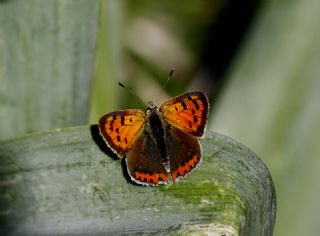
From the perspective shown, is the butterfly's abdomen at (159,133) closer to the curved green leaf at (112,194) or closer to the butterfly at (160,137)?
the butterfly at (160,137)

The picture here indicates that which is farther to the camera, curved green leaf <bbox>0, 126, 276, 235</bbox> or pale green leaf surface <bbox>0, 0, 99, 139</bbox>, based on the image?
pale green leaf surface <bbox>0, 0, 99, 139</bbox>

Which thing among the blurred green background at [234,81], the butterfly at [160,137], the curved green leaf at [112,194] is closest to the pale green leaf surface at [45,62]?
the blurred green background at [234,81]

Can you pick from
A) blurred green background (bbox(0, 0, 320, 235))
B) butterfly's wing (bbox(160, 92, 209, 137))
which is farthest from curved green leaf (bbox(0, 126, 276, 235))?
blurred green background (bbox(0, 0, 320, 235))

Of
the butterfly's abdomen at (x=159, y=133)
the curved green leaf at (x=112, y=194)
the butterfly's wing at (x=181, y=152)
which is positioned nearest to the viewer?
the curved green leaf at (x=112, y=194)

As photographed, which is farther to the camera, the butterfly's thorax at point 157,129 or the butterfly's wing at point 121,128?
the butterfly's thorax at point 157,129

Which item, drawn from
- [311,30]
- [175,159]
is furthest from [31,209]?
[311,30]

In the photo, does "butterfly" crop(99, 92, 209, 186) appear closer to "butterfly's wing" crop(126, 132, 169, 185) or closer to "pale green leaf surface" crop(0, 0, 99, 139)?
"butterfly's wing" crop(126, 132, 169, 185)

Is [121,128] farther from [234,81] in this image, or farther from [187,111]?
[234,81]
